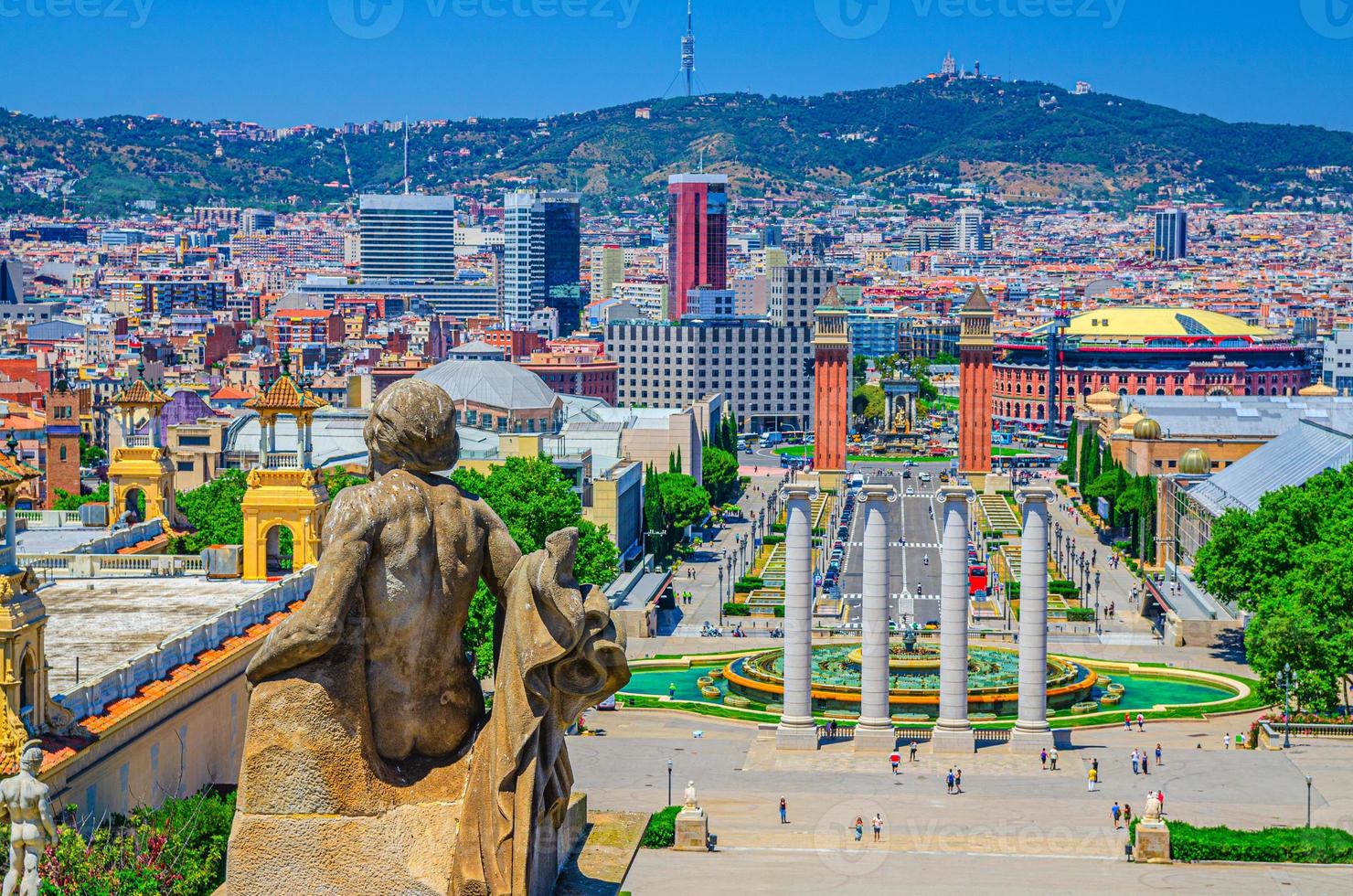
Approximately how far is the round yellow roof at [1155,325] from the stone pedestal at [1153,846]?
494 feet

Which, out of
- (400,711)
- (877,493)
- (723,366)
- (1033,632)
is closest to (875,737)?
(1033,632)

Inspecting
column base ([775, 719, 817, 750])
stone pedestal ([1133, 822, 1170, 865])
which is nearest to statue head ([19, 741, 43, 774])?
stone pedestal ([1133, 822, 1170, 865])

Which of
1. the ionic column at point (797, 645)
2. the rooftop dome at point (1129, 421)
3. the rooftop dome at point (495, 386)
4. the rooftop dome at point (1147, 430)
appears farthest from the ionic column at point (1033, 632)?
the rooftop dome at point (1129, 421)

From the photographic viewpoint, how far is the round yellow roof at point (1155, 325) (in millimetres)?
186750

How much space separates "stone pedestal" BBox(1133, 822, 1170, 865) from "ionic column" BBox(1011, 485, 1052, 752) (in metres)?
11.0

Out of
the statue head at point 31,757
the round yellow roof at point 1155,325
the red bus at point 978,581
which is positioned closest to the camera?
the statue head at point 31,757

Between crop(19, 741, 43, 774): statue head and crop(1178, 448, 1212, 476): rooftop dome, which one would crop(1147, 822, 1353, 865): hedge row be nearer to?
crop(19, 741, 43, 774): statue head

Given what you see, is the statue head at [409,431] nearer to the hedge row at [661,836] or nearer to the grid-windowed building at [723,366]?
the hedge row at [661,836]

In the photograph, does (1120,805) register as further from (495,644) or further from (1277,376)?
(1277,376)

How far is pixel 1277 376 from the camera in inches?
7313

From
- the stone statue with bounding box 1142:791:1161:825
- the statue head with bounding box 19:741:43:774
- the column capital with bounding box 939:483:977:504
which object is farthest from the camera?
the column capital with bounding box 939:483:977:504

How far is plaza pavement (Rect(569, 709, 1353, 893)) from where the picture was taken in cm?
3688

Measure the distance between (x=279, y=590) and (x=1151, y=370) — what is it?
497ft

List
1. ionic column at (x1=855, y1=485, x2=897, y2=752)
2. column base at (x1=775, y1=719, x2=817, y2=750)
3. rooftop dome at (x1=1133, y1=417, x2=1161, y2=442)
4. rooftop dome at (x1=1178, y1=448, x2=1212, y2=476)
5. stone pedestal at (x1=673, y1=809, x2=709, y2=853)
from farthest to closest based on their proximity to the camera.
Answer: rooftop dome at (x1=1133, y1=417, x2=1161, y2=442) → rooftop dome at (x1=1178, y1=448, x2=1212, y2=476) → column base at (x1=775, y1=719, x2=817, y2=750) → ionic column at (x1=855, y1=485, x2=897, y2=752) → stone pedestal at (x1=673, y1=809, x2=709, y2=853)
